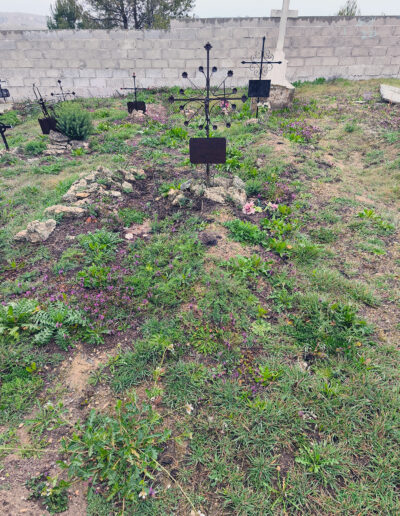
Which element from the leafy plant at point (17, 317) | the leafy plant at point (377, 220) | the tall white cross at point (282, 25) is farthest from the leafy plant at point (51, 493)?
the tall white cross at point (282, 25)

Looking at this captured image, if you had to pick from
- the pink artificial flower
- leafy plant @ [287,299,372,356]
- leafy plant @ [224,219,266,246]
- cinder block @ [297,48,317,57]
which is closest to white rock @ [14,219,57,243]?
leafy plant @ [224,219,266,246]

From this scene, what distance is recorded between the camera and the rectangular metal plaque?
5093mm

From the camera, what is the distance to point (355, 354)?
322cm

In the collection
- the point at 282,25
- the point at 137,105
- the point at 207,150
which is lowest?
the point at 137,105

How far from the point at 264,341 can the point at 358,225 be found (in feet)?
11.1

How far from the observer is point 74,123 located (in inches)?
351

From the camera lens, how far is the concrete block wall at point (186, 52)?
12.0m

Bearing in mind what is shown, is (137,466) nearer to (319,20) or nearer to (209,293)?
(209,293)

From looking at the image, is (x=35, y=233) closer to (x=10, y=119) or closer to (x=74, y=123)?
(x=74, y=123)

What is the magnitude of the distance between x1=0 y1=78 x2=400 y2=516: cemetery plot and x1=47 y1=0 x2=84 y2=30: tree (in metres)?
26.9

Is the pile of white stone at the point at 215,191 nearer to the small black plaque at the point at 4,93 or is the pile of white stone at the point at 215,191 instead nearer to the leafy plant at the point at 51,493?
the leafy plant at the point at 51,493

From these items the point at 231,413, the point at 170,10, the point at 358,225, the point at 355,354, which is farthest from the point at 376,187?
the point at 170,10

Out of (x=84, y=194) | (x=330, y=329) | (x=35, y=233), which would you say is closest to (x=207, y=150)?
(x=84, y=194)

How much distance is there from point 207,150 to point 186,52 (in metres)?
10.0
